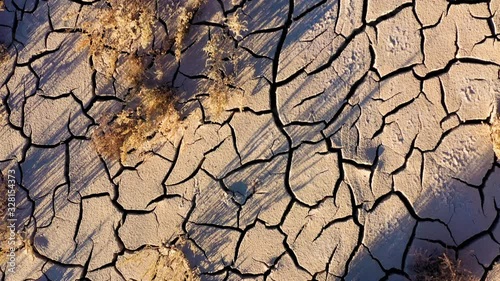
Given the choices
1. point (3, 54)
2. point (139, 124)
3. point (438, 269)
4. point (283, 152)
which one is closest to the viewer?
point (438, 269)

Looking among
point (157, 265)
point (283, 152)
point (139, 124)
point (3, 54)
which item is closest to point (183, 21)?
point (139, 124)

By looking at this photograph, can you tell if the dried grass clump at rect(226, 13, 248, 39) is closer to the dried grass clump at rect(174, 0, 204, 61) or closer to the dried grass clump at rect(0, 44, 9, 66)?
the dried grass clump at rect(174, 0, 204, 61)

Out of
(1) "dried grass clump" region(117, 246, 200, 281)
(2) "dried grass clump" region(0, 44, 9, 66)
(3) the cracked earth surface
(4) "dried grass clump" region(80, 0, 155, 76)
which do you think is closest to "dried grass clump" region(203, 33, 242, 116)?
(3) the cracked earth surface

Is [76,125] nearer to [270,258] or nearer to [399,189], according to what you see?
[270,258]

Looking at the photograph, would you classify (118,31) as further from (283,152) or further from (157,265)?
(157,265)

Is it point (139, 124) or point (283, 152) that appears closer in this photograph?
point (283, 152)

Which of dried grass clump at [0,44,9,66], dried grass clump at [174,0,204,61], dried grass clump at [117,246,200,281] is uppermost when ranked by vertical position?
dried grass clump at [0,44,9,66]

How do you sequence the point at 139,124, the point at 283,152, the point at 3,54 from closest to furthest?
the point at 283,152
the point at 139,124
the point at 3,54

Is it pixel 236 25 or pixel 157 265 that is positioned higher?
pixel 236 25

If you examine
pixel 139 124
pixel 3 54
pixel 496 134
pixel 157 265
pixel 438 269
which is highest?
pixel 3 54
